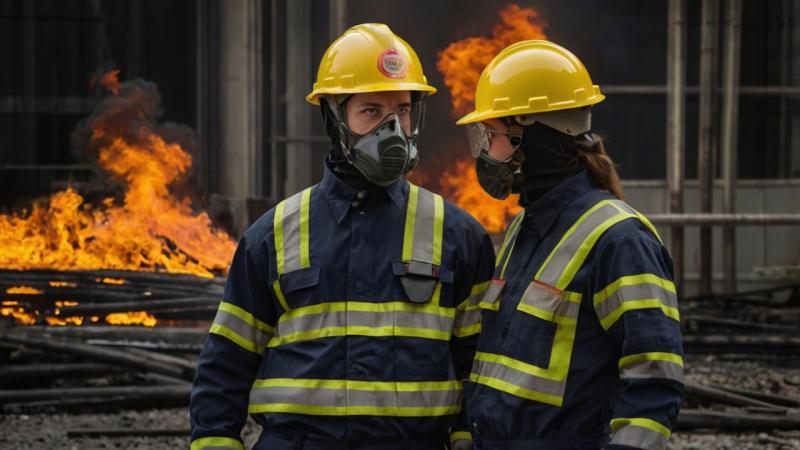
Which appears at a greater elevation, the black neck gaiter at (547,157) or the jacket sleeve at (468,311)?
the black neck gaiter at (547,157)

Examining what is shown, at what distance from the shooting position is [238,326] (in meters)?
2.95

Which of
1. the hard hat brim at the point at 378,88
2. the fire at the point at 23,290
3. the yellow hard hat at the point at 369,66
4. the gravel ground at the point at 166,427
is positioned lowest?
the gravel ground at the point at 166,427

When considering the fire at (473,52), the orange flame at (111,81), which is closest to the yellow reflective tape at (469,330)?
the fire at (473,52)

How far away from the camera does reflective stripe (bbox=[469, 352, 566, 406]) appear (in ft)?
8.77

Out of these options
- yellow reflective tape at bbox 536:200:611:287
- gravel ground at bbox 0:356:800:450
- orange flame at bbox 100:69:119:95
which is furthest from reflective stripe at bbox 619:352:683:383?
orange flame at bbox 100:69:119:95

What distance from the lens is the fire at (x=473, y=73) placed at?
41.1ft

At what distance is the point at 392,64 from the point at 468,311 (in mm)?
704

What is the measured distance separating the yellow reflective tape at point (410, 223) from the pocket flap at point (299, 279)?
239mm

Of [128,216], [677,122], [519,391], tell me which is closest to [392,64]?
[519,391]

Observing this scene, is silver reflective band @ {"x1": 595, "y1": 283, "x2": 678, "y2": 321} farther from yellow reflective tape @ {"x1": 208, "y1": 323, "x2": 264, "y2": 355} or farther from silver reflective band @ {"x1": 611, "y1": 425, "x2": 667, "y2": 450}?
yellow reflective tape @ {"x1": 208, "y1": 323, "x2": 264, "y2": 355}

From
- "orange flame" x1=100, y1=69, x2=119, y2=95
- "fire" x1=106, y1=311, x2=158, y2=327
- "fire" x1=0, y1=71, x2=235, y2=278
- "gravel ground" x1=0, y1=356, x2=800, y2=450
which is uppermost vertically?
"orange flame" x1=100, y1=69, x2=119, y2=95

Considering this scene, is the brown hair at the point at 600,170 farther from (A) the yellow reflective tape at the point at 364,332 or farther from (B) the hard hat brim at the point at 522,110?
(A) the yellow reflective tape at the point at 364,332

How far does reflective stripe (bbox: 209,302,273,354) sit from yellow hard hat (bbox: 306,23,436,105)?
65 centimetres

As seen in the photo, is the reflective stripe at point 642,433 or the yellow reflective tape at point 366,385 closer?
the reflective stripe at point 642,433
